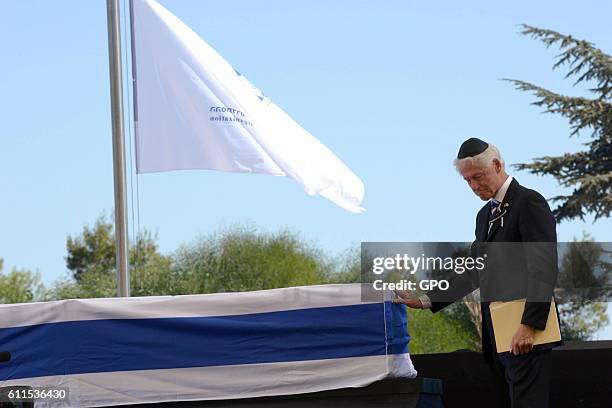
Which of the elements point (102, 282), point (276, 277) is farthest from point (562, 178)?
point (102, 282)

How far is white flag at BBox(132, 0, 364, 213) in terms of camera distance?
8.22m

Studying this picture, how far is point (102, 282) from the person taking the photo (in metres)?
25.7

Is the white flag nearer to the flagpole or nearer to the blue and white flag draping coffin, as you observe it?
the flagpole

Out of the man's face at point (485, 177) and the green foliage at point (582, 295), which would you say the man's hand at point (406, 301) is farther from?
the green foliage at point (582, 295)

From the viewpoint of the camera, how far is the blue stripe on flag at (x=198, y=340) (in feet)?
15.1

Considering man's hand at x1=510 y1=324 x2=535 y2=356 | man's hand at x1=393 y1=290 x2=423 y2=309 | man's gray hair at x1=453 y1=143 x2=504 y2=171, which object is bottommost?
man's hand at x1=510 y1=324 x2=535 y2=356

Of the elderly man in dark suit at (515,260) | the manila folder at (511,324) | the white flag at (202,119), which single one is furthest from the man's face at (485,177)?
the white flag at (202,119)

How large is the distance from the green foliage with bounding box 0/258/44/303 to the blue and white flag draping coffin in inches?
795

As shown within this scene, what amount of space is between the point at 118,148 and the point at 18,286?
18438 millimetres

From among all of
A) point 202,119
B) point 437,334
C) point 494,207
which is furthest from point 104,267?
point 494,207

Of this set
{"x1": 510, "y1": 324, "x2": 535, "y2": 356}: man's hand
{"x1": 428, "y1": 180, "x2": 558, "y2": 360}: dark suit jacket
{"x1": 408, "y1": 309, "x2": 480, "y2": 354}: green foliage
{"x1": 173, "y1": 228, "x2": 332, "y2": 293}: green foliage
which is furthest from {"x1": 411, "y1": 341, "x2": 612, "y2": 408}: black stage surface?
{"x1": 173, "y1": 228, "x2": 332, "y2": 293}: green foliage

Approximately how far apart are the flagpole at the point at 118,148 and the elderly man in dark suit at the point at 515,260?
282cm

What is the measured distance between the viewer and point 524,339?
4.13m

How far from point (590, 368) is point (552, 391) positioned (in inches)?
8.5
